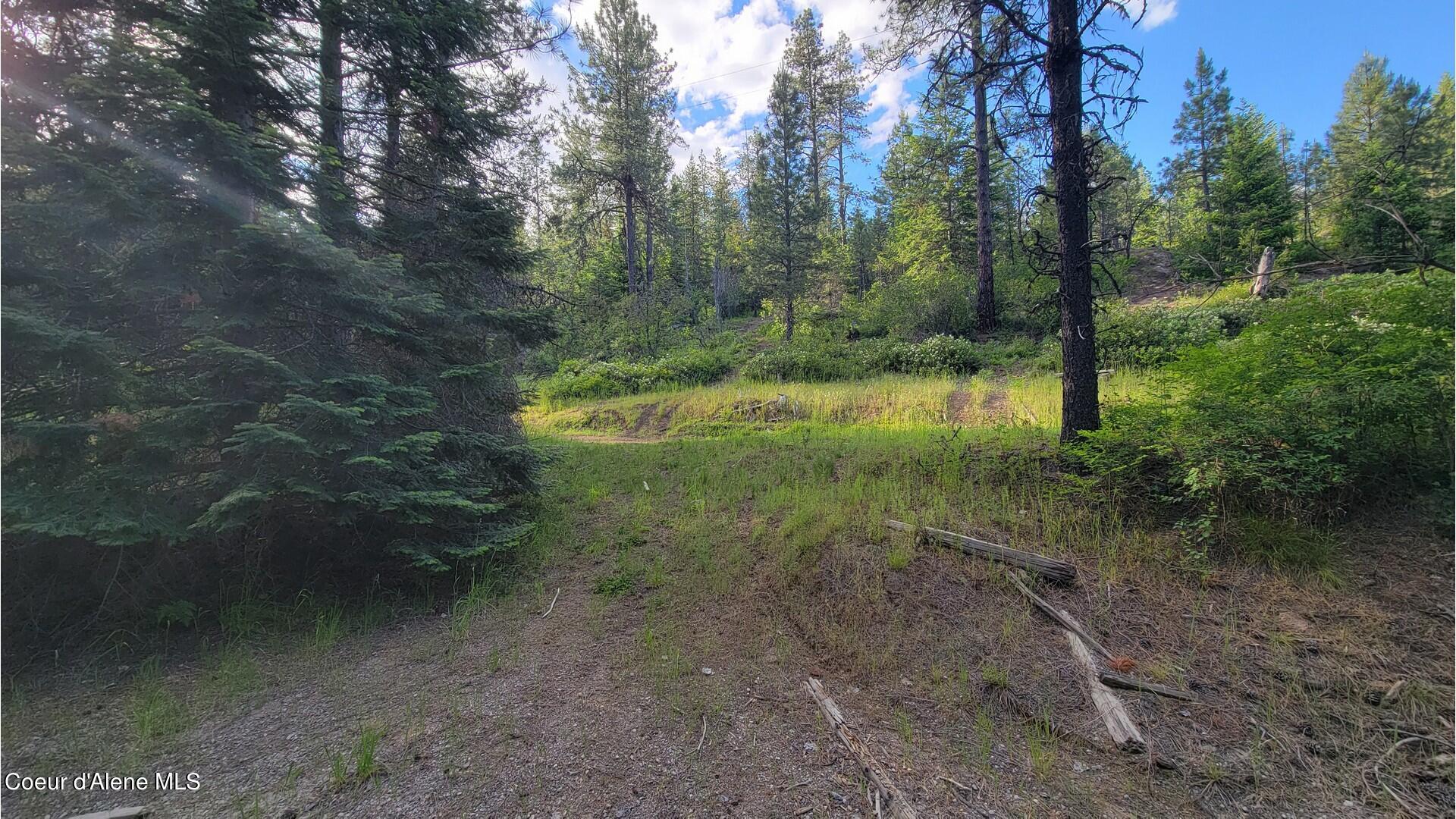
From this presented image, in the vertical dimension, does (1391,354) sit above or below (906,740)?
above

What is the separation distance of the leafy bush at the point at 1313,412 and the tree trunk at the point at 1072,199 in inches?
30.7

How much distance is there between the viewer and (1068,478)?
4566mm

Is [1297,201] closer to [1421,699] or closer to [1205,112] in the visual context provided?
[1205,112]

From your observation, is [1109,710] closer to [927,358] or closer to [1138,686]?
[1138,686]

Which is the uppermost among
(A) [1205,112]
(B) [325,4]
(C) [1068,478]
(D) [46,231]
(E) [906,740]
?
(A) [1205,112]

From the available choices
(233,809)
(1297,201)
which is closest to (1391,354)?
(233,809)

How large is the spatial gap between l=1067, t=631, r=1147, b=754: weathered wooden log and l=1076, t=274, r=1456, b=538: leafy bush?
1531 mm

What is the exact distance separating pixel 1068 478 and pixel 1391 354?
6.79 ft

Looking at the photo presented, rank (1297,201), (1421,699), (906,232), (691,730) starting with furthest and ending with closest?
(906,232) → (1297,201) → (691,730) → (1421,699)

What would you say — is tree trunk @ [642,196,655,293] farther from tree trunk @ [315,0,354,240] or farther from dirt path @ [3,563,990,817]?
dirt path @ [3,563,990,817]

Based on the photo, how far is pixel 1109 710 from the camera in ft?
8.18

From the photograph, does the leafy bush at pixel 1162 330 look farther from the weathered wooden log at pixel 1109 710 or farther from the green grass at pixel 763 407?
the weathered wooden log at pixel 1109 710

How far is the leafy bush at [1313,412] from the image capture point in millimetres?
3152

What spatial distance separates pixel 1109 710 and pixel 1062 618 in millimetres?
743
